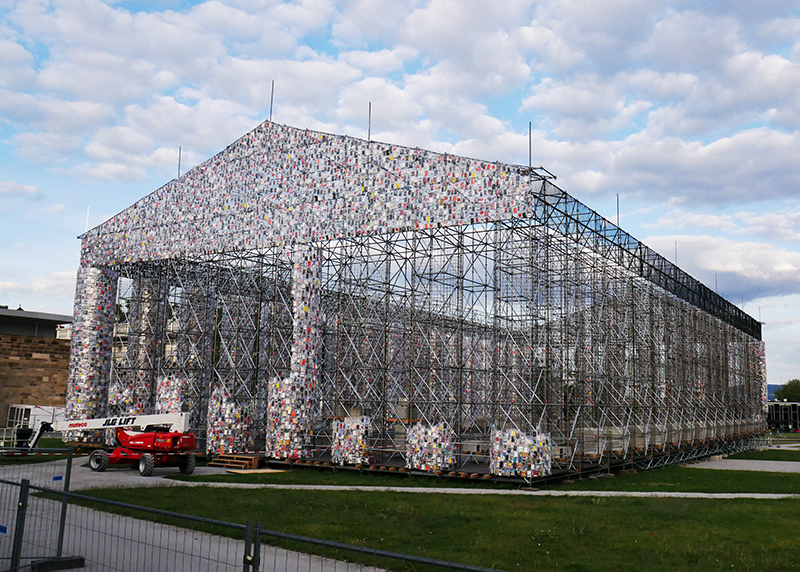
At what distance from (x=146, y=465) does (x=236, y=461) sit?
348 cm

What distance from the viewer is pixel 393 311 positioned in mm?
35875

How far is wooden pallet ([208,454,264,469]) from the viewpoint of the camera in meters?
23.8

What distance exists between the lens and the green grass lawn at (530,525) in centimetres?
1092

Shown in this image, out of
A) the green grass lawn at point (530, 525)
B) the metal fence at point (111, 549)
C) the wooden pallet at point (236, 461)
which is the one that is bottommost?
the wooden pallet at point (236, 461)

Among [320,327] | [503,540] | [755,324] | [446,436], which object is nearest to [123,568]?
[503,540]

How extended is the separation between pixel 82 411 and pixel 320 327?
1229cm

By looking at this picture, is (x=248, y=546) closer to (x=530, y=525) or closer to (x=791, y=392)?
(x=530, y=525)

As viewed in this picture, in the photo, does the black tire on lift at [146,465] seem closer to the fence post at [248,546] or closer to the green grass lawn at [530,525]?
the green grass lawn at [530,525]

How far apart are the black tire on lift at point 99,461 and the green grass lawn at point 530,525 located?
6094mm

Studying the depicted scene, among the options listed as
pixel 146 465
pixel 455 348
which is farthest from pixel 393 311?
pixel 146 465

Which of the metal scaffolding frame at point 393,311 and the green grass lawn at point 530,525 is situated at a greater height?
the metal scaffolding frame at point 393,311

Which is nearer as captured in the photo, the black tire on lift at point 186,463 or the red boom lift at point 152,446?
the red boom lift at point 152,446

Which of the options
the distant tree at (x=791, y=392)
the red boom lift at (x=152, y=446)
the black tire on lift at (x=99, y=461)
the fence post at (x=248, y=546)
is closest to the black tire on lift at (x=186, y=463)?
the red boom lift at (x=152, y=446)

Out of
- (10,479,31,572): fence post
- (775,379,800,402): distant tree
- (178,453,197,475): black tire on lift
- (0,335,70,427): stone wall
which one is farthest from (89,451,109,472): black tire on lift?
(775,379,800,402): distant tree
